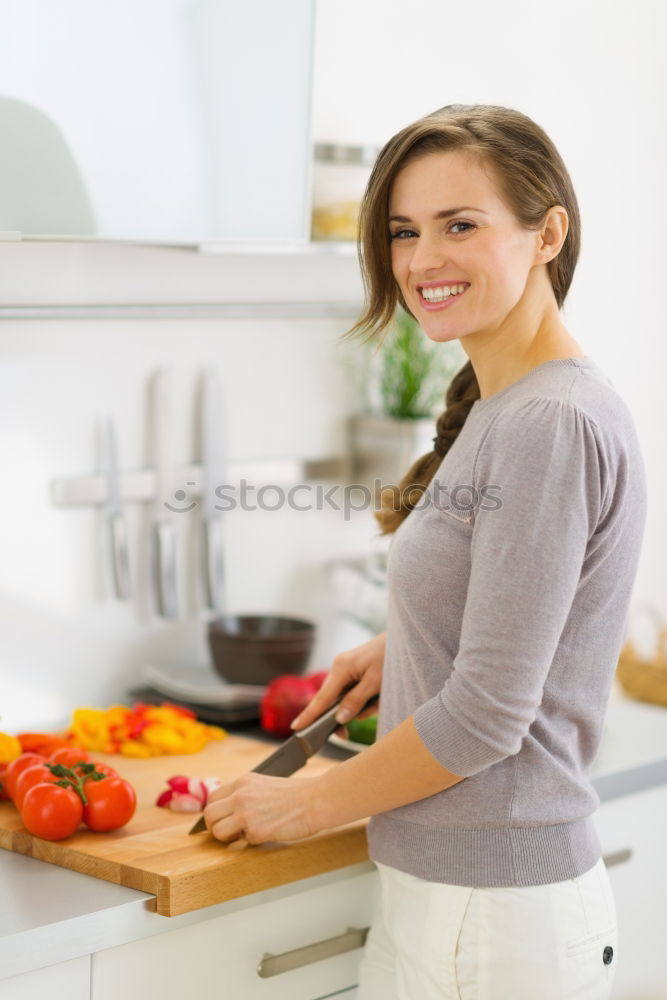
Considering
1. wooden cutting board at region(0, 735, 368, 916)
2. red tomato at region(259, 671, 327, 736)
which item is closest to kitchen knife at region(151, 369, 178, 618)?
red tomato at region(259, 671, 327, 736)

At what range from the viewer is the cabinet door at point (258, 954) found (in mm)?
1188

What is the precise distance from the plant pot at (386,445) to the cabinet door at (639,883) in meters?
0.64

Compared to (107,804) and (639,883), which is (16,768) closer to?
(107,804)

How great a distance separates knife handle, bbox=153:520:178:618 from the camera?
1.82 meters

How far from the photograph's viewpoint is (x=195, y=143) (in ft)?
4.95

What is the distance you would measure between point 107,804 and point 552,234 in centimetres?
74

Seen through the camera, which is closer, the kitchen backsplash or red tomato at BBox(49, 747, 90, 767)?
red tomato at BBox(49, 747, 90, 767)

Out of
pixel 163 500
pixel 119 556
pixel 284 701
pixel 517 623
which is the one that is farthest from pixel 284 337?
pixel 517 623

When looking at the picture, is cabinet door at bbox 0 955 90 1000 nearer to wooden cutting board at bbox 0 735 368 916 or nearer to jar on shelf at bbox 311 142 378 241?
wooden cutting board at bbox 0 735 368 916

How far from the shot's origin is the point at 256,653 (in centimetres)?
178

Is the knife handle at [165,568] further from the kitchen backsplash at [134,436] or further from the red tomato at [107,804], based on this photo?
the red tomato at [107,804]

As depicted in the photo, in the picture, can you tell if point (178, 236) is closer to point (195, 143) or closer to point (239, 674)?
point (195, 143)

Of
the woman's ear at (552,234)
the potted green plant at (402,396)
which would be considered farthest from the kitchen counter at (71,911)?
the potted green plant at (402,396)

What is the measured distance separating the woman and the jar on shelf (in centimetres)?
54
